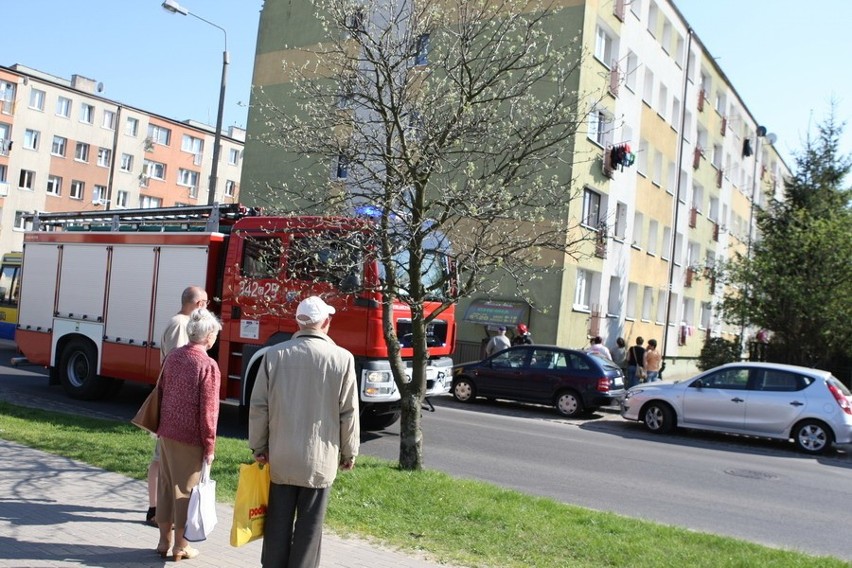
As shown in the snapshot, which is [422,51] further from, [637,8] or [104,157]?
[104,157]

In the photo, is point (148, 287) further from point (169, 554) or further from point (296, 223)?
point (169, 554)

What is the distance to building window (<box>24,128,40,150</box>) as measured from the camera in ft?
166

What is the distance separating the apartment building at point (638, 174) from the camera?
24.7 m

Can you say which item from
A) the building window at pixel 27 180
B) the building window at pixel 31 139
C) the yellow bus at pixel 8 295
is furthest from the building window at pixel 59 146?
the yellow bus at pixel 8 295

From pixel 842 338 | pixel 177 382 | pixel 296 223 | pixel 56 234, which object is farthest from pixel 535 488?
pixel 842 338

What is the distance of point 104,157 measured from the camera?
55.7 metres

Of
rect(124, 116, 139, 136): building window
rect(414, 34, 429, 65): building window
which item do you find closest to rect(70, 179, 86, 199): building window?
rect(124, 116, 139, 136): building window

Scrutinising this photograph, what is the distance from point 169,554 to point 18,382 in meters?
11.7

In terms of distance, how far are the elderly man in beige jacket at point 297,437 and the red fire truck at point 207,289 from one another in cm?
373

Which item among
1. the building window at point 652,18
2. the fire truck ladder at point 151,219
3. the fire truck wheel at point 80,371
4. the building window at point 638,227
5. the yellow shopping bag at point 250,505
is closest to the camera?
the yellow shopping bag at point 250,505

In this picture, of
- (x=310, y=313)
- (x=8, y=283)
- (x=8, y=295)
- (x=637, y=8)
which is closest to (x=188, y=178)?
(x=8, y=283)

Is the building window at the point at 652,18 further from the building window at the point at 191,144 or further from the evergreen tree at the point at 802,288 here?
the building window at the point at 191,144

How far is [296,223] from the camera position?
10.3m

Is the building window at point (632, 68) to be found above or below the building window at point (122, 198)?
above
